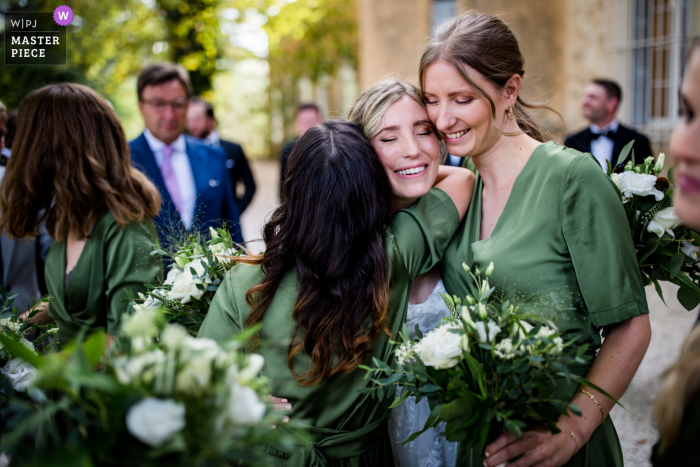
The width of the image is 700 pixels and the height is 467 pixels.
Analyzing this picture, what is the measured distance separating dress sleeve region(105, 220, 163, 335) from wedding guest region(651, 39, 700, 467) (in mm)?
2257

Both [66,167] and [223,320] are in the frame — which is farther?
[66,167]

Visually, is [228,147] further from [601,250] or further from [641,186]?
[601,250]

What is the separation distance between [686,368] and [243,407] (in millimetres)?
967

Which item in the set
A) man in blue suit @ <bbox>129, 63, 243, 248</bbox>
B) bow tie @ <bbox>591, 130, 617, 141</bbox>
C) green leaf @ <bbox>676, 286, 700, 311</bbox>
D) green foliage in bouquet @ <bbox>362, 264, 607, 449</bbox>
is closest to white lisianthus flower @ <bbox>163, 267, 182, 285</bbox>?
green foliage in bouquet @ <bbox>362, 264, 607, 449</bbox>

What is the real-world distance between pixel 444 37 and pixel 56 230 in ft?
7.01

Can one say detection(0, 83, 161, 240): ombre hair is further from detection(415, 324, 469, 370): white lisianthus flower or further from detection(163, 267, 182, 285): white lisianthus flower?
detection(415, 324, 469, 370): white lisianthus flower

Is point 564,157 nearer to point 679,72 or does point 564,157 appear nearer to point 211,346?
point 211,346

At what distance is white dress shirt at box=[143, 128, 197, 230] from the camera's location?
466 centimetres

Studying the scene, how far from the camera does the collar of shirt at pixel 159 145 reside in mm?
4637

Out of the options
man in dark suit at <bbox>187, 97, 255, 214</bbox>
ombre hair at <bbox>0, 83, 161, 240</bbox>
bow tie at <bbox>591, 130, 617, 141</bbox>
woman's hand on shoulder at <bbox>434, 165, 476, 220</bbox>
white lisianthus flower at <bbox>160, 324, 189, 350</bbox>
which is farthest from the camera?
man in dark suit at <bbox>187, 97, 255, 214</bbox>

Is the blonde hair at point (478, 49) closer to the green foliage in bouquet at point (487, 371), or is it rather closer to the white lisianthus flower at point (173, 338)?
the green foliage in bouquet at point (487, 371)

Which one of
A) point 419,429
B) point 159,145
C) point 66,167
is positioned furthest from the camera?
point 159,145

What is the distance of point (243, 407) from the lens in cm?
111

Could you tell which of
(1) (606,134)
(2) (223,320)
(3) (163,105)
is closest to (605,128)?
(1) (606,134)
